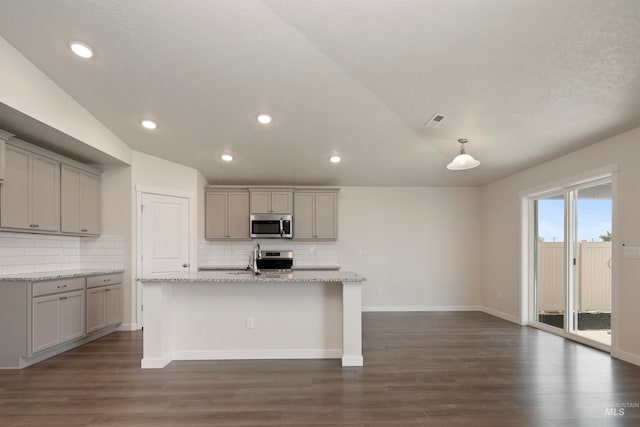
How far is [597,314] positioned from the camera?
429 cm

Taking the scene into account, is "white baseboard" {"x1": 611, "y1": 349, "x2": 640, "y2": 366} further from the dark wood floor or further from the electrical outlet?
the electrical outlet

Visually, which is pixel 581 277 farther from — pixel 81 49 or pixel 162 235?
pixel 81 49

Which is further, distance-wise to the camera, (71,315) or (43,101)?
(71,315)

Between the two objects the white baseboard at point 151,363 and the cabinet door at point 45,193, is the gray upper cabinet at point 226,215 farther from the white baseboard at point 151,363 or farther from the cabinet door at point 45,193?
the white baseboard at point 151,363

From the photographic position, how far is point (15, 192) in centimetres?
365

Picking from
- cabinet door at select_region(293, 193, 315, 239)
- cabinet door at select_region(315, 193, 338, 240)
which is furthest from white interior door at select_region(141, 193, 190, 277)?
cabinet door at select_region(315, 193, 338, 240)

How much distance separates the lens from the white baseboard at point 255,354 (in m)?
3.68

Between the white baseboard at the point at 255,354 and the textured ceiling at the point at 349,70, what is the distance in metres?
2.71

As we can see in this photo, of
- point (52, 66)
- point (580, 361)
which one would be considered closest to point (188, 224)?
point (52, 66)

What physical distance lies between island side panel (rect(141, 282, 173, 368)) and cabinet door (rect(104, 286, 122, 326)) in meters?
1.57

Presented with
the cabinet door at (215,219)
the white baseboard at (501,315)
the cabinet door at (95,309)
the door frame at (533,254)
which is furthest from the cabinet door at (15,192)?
the white baseboard at (501,315)

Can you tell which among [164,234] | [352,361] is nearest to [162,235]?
[164,234]

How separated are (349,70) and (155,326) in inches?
126

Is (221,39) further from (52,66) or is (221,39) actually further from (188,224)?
(188,224)
